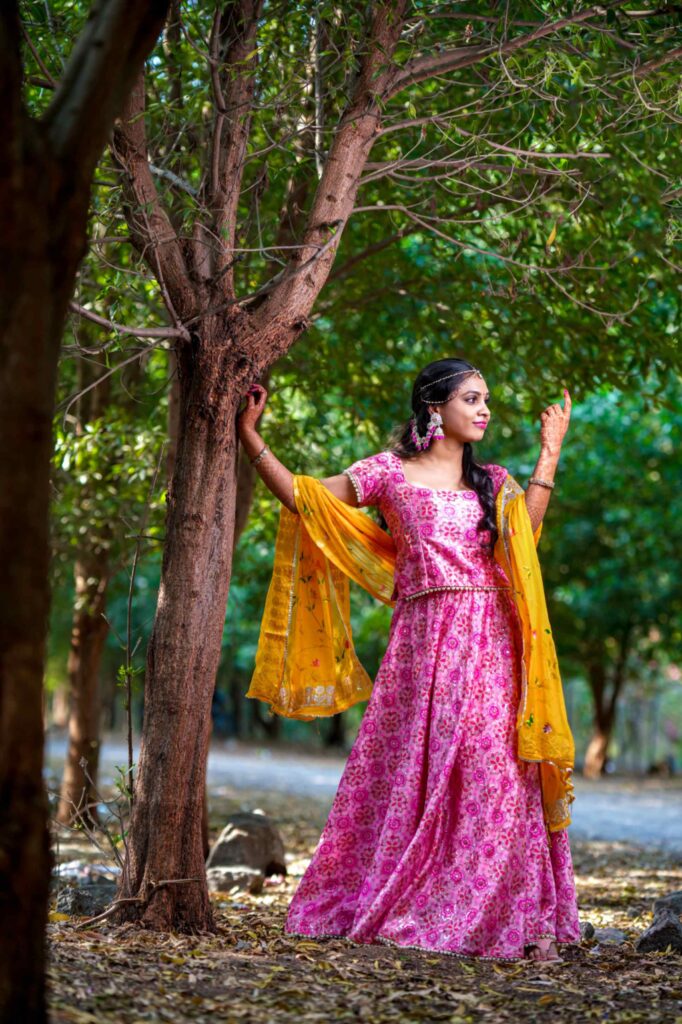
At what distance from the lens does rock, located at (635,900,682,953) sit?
186 inches

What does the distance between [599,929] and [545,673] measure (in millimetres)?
1621

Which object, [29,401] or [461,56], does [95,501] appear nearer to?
[461,56]

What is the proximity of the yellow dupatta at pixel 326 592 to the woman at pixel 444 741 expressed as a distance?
5 centimetres

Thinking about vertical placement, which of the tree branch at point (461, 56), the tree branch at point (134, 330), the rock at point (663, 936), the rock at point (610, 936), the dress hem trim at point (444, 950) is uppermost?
the tree branch at point (461, 56)

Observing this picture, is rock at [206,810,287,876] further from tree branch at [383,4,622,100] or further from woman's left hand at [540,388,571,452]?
tree branch at [383,4,622,100]

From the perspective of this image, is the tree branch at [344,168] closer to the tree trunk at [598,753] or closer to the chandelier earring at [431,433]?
the chandelier earring at [431,433]

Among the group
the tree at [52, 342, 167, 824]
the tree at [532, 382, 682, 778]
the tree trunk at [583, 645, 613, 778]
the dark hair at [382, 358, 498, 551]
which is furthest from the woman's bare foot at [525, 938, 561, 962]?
the tree trunk at [583, 645, 613, 778]

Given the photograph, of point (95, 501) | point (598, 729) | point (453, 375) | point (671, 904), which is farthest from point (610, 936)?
point (598, 729)

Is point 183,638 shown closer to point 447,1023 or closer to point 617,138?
point 447,1023

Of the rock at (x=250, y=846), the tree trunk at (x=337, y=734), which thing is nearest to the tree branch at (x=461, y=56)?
the rock at (x=250, y=846)

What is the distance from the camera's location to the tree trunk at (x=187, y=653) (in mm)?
4543

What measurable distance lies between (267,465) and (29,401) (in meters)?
2.17

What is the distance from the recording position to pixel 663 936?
15.6ft

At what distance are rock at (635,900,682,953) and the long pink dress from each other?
302 mm
